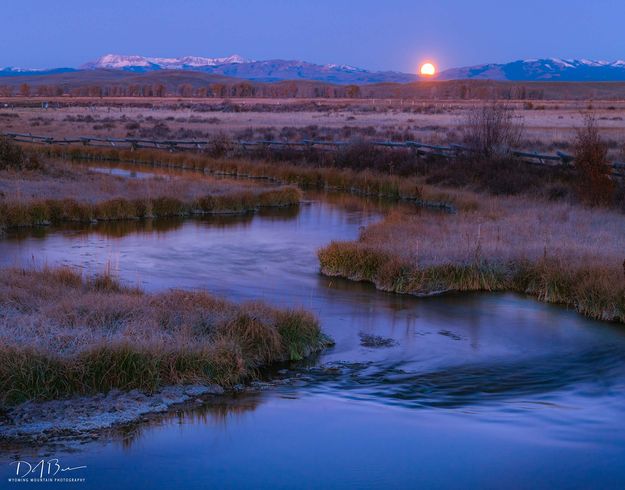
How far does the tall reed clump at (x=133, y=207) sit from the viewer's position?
2136 centimetres

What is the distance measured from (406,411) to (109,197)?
1714 centimetres

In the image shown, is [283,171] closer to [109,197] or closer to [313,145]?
[313,145]

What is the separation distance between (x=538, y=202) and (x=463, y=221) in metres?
4.20

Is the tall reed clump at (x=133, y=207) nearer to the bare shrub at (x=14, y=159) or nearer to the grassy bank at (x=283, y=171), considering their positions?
the grassy bank at (x=283, y=171)

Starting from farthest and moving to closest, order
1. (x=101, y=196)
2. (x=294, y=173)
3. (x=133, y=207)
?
1. (x=294, y=173)
2. (x=101, y=196)
3. (x=133, y=207)

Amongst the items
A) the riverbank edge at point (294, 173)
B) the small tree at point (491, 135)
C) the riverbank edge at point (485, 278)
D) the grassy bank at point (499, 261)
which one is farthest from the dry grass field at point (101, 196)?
the riverbank edge at point (485, 278)

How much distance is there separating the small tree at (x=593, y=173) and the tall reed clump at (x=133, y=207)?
9317 millimetres

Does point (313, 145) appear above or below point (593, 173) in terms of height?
above

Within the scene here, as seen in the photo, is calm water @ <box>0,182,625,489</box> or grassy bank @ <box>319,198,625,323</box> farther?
grassy bank @ <box>319,198,625,323</box>

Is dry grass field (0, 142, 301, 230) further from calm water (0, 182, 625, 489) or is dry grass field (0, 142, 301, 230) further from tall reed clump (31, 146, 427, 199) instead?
calm water (0, 182, 625, 489)

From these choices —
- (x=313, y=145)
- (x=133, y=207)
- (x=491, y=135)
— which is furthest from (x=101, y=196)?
(x=313, y=145)

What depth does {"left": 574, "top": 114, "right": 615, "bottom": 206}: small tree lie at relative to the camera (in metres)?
22.2

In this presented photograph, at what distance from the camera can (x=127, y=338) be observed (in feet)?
30.0

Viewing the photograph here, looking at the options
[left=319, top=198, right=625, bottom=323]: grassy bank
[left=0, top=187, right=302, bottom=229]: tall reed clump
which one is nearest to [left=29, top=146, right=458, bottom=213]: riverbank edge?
[left=0, top=187, right=302, bottom=229]: tall reed clump
